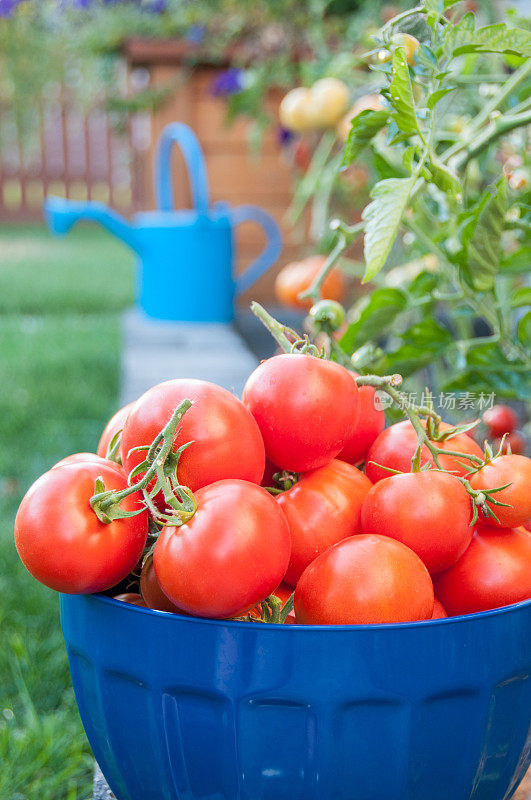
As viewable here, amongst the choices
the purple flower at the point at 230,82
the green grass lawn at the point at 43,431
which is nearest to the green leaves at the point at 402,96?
→ the green grass lawn at the point at 43,431

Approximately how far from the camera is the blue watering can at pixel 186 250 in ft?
8.61

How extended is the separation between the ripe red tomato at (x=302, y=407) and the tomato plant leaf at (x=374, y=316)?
1.26ft

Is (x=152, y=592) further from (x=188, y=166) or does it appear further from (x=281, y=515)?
(x=188, y=166)

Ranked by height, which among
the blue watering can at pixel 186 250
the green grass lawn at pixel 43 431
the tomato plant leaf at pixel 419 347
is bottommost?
the green grass lawn at pixel 43 431

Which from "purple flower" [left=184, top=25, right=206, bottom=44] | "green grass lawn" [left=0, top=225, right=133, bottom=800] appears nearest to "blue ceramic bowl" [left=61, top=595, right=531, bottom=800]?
"green grass lawn" [left=0, top=225, right=133, bottom=800]

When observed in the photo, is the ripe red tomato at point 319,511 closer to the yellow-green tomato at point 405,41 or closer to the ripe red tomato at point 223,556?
the ripe red tomato at point 223,556

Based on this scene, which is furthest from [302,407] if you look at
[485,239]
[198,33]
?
[198,33]

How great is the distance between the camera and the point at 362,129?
0.69m

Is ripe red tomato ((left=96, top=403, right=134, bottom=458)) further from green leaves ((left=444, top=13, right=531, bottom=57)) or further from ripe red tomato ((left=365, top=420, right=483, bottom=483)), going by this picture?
green leaves ((left=444, top=13, right=531, bottom=57))

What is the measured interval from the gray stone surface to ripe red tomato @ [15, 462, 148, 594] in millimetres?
1165

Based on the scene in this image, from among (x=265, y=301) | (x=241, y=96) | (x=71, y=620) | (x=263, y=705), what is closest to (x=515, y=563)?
(x=263, y=705)

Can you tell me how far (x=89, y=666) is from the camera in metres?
0.58

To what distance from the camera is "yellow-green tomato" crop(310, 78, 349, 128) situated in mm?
1788

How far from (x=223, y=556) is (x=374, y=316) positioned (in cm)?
56
